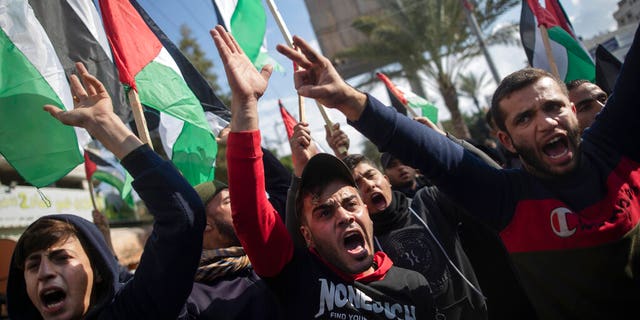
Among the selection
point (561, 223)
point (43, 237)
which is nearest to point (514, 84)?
point (561, 223)

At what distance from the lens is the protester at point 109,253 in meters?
1.64

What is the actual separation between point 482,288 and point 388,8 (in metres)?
14.0

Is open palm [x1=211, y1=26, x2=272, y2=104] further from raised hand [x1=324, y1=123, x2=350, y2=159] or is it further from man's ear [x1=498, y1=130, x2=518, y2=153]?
raised hand [x1=324, y1=123, x2=350, y2=159]

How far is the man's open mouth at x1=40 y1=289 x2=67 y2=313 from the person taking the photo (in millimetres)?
1812

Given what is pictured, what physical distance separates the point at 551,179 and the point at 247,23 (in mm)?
3218

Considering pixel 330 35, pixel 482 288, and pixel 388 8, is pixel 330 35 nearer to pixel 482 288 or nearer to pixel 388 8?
pixel 388 8

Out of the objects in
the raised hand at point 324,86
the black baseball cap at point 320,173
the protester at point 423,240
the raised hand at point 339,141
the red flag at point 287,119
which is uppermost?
the red flag at point 287,119

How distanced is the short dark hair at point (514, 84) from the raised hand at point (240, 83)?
103cm

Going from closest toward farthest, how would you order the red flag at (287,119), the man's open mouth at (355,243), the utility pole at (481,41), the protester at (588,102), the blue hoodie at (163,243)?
the blue hoodie at (163,243)
the man's open mouth at (355,243)
the protester at (588,102)
the red flag at (287,119)
the utility pole at (481,41)

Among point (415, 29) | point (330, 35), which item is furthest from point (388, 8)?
point (330, 35)

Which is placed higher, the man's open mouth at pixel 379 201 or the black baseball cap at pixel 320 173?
the black baseball cap at pixel 320 173

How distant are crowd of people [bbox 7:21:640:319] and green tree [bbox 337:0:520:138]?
13.3m

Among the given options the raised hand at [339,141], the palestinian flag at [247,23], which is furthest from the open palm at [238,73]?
the palestinian flag at [247,23]

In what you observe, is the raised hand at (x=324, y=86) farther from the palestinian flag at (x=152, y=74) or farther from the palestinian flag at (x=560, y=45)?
the palestinian flag at (x=560, y=45)
